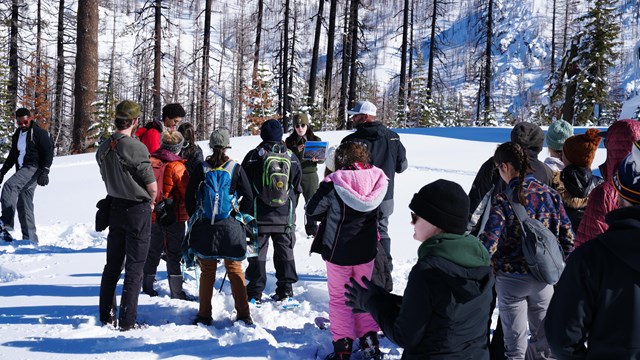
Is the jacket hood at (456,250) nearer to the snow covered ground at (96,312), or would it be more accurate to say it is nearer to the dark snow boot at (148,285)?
the snow covered ground at (96,312)

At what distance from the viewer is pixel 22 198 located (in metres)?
8.00

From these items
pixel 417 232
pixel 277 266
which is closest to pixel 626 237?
pixel 417 232

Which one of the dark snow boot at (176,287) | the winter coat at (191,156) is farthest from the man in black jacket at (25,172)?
the dark snow boot at (176,287)

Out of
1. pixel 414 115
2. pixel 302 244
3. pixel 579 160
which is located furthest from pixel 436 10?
pixel 579 160

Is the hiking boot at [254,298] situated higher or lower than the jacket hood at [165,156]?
lower

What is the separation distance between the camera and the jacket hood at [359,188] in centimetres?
427

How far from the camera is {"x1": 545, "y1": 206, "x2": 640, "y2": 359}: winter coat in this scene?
1781 millimetres

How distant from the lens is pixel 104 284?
483 centimetres

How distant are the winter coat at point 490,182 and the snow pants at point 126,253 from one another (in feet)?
9.69

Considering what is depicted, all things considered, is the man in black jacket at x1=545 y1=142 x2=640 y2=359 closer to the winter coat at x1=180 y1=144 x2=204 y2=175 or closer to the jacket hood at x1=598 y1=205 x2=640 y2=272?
the jacket hood at x1=598 y1=205 x2=640 y2=272

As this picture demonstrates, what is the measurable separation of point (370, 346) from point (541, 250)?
5.77ft

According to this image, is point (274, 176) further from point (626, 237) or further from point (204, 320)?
point (626, 237)

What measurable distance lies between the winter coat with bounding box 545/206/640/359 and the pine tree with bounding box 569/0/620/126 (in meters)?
32.5

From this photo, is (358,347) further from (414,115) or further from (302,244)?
(414,115)
